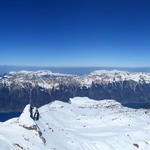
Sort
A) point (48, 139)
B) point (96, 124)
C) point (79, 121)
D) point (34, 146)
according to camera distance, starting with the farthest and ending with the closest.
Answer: point (79, 121) < point (96, 124) < point (48, 139) < point (34, 146)

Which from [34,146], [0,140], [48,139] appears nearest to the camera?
[0,140]

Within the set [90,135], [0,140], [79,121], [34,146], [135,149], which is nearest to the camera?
[0,140]

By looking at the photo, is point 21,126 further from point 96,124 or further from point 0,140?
point 96,124

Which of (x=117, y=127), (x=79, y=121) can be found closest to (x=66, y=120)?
(x=79, y=121)

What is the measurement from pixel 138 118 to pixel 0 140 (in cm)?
4794

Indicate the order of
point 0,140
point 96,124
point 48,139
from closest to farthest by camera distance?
point 0,140
point 48,139
point 96,124

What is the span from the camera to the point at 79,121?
7000 cm

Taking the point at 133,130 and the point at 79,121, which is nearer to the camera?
the point at 133,130

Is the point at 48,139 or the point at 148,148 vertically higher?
the point at 48,139

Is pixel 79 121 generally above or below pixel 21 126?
below

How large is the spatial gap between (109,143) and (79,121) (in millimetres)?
24322

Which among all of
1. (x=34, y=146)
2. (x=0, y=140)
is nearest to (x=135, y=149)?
(x=34, y=146)

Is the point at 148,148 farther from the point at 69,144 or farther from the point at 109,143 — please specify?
the point at 69,144

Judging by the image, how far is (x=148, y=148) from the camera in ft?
151
